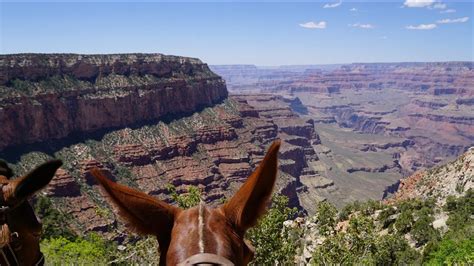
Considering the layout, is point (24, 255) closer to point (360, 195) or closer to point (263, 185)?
point (263, 185)

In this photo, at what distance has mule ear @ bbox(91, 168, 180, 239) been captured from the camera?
2377mm

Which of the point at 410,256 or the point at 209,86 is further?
the point at 209,86

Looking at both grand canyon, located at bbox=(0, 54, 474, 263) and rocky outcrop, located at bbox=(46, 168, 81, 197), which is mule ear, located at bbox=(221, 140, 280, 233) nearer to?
grand canyon, located at bbox=(0, 54, 474, 263)

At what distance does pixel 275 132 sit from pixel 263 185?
169286 mm

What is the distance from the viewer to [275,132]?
171m

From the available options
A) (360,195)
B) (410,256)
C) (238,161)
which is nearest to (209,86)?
(238,161)

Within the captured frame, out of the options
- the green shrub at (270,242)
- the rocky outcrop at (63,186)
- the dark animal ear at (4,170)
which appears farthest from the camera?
the rocky outcrop at (63,186)

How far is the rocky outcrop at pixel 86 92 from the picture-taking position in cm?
7281

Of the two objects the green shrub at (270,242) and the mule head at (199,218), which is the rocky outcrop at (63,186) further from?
the mule head at (199,218)

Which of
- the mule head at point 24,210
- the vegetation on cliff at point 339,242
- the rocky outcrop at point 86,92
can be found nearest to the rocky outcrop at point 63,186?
the rocky outcrop at point 86,92

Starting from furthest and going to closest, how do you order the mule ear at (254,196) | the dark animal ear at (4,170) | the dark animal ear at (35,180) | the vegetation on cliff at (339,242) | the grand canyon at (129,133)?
the grand canyon at (129,133) → the vegetation on cliff at (339,242) → the dark animal ear at (4,170) → the dark animal ear at (35,180) → the mule ear at (254,196)

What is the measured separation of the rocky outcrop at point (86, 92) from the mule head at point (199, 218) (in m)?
75.0

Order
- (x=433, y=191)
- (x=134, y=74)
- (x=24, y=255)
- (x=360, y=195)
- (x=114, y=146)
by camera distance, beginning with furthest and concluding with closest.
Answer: (x=360, y=195), (x=134, y=74), (x=114, y=146), (x=433, y=191), (x=24, y=255)

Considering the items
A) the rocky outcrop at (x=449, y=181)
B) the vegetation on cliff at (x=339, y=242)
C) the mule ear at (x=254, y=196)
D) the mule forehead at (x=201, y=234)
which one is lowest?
the rocky outcrop at (x=449, y=181)
